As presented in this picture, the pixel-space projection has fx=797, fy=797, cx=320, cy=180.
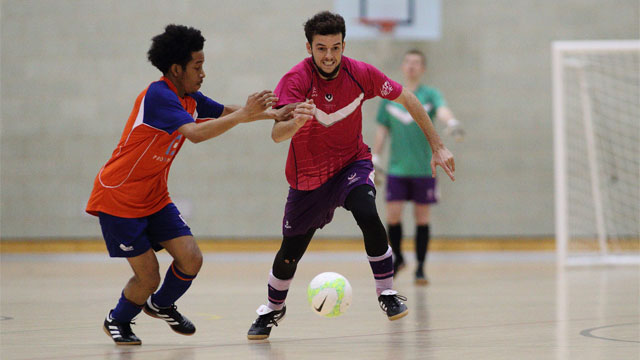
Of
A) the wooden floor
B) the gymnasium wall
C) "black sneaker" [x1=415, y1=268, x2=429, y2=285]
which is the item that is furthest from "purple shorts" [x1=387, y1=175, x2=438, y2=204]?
the gymnasium wall

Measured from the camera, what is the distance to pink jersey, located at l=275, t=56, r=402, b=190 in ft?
13.3

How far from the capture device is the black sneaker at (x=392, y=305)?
3.92 metres

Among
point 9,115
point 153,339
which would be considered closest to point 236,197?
point 9,115

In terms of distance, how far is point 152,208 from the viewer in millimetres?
4004

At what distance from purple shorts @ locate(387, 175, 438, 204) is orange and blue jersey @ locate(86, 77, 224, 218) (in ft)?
12.1

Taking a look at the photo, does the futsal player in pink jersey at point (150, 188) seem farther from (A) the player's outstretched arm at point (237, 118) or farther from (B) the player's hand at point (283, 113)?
(B) the player's hand at point (283, 113)

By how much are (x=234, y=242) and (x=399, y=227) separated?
13.4ft

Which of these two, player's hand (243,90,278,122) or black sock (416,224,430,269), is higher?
player's hand (243,90,278,122)

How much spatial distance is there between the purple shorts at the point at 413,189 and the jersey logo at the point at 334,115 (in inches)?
133

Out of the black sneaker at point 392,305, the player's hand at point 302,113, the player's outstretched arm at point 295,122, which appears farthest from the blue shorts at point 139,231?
the black sneaker at point 392,305

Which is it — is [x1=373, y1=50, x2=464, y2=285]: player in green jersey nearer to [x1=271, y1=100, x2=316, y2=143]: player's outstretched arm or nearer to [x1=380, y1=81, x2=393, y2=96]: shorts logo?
[x1=380, y1=81, x2=393, y2=96]: shorts logo

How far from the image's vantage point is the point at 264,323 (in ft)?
13.6

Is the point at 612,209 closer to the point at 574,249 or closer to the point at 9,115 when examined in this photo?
the point at 574,249

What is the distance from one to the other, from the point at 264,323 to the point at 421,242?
3.44m
